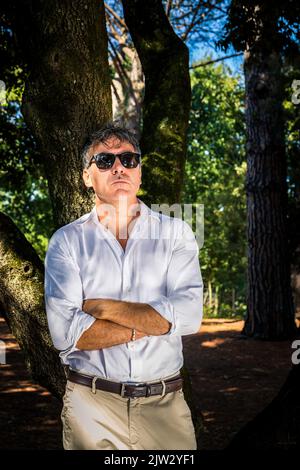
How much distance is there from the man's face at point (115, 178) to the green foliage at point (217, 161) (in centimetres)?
2301

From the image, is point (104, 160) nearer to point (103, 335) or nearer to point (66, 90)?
point (103, 335)

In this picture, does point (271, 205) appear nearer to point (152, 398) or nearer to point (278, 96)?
point (278, 96)

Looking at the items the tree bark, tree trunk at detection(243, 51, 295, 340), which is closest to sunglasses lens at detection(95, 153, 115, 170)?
the tree bark

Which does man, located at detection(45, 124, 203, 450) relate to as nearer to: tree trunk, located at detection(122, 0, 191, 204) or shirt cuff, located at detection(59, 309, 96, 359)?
shirt cuff, located at detection(59, 309, 96, 359)

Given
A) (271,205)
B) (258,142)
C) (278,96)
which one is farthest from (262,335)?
(278,96)

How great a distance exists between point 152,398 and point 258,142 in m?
10.8

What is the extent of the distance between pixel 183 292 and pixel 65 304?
1.90 ft

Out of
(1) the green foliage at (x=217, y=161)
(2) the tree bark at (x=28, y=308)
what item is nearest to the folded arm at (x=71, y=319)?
(2) the tree bark at (x=28, y=308)

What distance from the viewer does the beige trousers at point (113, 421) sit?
279 cm

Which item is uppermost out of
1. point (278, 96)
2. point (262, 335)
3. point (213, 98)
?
point (213, 98)

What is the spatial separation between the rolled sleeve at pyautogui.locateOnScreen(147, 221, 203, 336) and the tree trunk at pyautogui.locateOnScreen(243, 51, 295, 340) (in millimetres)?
9974

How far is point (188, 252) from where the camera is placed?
9.79 ft

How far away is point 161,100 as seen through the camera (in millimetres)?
5016

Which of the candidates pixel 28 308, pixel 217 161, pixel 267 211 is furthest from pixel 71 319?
pixel 217 161
